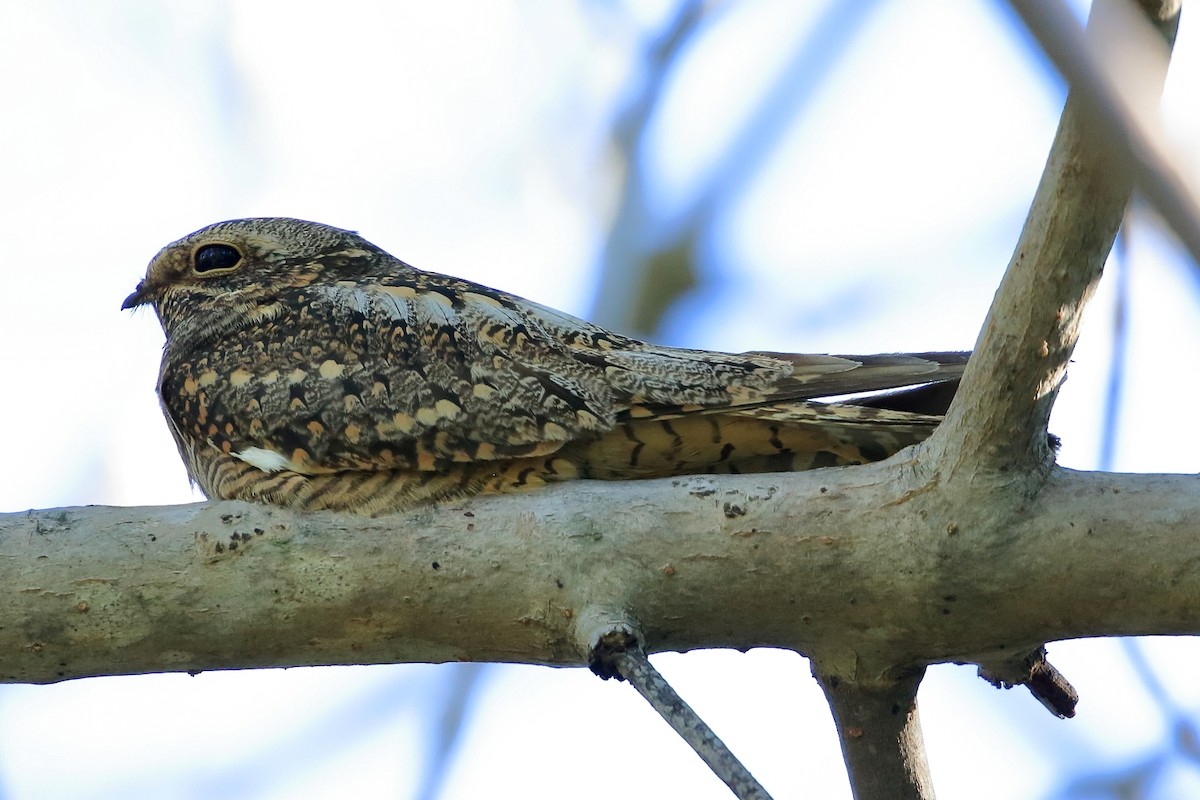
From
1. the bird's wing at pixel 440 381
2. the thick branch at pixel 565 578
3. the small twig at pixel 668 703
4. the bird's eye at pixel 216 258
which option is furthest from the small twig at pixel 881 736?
the bird's eye at pixel 216 258

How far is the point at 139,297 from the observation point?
4340mm

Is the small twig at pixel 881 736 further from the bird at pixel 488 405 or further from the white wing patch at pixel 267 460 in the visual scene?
the white wing patch at pixel 267 460

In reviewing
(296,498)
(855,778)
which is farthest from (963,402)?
(296,498)

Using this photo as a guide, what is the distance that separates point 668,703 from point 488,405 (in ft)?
3.41

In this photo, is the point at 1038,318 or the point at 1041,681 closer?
the point at 1038,318

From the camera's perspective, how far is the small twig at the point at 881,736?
102 inches

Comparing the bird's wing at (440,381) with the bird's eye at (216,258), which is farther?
the bird's eye at (216,258)

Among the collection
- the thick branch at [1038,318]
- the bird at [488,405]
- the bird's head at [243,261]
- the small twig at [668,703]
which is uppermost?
the bird's head at [243,261]

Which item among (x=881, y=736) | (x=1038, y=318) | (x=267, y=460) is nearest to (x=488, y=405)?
(x=267, y=460)

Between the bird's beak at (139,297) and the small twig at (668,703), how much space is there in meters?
2.61

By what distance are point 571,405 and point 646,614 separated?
62 cm

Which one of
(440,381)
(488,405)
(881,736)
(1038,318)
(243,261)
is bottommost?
(881,736)

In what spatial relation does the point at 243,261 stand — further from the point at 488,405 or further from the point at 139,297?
the point at 488,405

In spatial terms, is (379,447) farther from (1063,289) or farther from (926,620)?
(1063,289)
